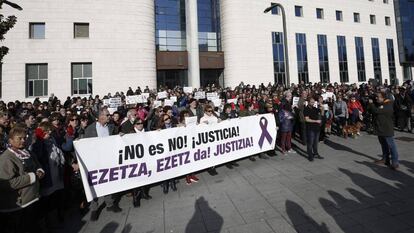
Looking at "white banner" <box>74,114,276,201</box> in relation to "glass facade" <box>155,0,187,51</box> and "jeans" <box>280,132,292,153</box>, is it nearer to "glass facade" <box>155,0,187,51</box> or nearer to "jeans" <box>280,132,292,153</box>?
"jeans" <box>280,132,292,153</box>

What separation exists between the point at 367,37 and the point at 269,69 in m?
18.3

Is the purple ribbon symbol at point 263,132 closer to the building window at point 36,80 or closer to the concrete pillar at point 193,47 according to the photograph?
the concrete pillar at point 193,47

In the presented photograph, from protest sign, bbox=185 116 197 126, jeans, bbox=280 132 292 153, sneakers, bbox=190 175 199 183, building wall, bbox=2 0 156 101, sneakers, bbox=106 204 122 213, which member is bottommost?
sneakers, bbox=106 204 122 213

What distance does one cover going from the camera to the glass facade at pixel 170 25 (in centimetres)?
2648

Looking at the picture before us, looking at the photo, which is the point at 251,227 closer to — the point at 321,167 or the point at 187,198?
the point at 187,198

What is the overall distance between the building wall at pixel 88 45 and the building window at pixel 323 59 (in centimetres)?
2165

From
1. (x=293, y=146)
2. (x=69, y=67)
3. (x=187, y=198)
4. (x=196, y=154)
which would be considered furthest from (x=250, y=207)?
(x=69, y=67)

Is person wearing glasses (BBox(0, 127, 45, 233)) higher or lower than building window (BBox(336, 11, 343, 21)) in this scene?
lower

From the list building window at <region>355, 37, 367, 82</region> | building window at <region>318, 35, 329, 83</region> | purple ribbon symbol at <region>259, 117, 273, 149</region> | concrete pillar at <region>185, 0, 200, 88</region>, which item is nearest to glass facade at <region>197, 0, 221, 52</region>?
concrete pillar at <region>185, 0, 200, 88</region>

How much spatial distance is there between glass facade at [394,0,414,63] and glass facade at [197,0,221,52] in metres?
30.6

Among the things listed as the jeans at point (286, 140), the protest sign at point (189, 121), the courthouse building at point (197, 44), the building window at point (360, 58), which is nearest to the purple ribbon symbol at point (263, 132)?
the jeans at point (286, 140)

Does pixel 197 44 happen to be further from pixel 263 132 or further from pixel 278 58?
pixel 263 132

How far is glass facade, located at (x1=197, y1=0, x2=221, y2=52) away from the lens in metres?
28.2

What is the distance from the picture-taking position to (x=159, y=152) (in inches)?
237
